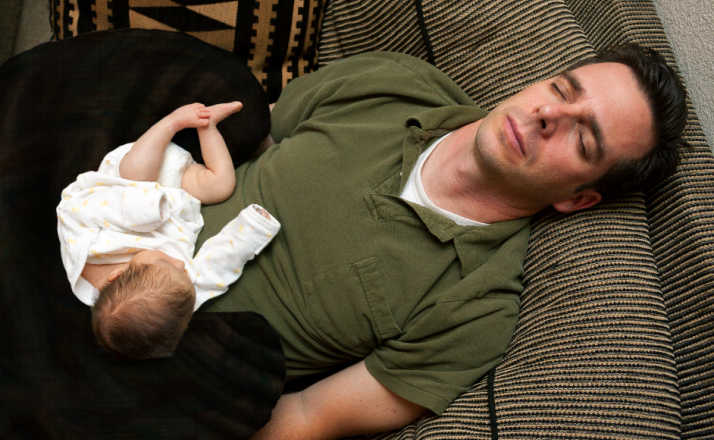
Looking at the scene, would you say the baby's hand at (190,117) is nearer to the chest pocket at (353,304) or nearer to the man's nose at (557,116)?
the chest pocket at (353,304)

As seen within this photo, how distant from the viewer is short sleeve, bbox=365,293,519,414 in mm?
1048

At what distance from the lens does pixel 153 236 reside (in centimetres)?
106

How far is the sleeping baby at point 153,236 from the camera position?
91 centimetres

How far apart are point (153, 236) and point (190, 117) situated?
29 cm

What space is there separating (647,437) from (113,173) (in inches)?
47.6

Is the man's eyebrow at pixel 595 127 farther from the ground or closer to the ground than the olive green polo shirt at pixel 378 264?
farther from the ground

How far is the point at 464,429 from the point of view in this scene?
0.97 m

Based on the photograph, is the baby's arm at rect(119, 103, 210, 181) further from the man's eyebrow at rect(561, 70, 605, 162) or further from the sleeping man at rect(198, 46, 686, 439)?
the man's eyebrow at rect(561, 70, 605, 162)

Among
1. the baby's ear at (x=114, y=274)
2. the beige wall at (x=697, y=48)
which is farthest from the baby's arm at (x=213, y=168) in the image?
the beige wall at (x=697, y=48)

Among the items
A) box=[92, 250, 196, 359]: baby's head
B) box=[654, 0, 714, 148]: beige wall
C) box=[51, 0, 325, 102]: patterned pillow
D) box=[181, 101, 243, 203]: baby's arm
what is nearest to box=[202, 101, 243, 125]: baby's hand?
box=[181, 101, 243, 203]: baby's arm

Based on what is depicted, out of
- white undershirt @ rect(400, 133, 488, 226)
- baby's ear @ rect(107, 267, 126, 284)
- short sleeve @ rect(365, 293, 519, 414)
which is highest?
white undershirt @ rect(400, 133, 488, 226)

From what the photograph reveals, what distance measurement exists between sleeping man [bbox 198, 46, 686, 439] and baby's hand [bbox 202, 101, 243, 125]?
0.15m

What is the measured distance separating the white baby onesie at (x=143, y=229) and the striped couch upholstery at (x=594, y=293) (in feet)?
1.81

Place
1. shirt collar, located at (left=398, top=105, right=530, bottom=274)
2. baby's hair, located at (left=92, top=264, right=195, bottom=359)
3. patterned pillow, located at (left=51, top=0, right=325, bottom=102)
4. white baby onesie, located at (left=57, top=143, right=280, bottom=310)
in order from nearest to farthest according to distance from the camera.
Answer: baby's hair, located at (left=92, top=264, right=195, bottom=359), white baby onesie, located at (left=57, top=143, right=280, bottom=310), shirt collar, located at (left=398, top=105, right=530, bottom=274), patterned pillow, located at (left=51, top=0, right=325, bottom=102)
